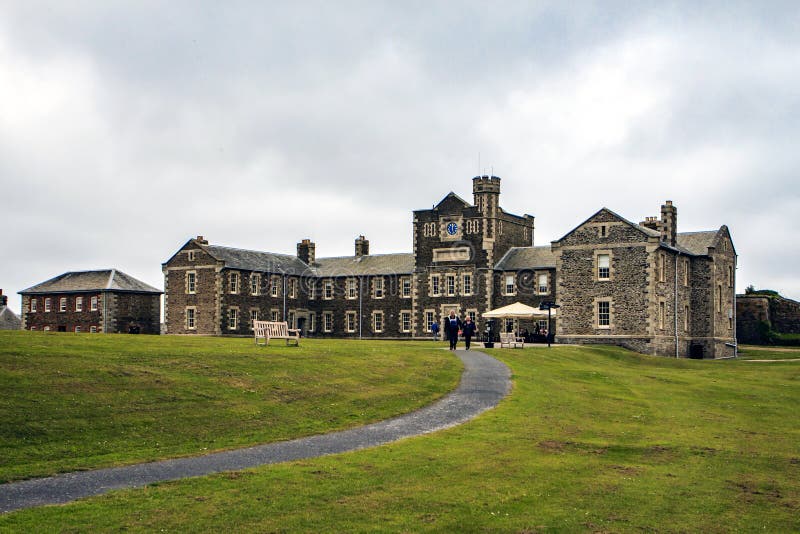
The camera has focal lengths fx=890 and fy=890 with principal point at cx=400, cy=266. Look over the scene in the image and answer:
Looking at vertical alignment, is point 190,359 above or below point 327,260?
below

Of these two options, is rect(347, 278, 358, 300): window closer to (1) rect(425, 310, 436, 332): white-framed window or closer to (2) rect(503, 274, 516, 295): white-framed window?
(1) rect(425, 310, 436, 332): white-framed window

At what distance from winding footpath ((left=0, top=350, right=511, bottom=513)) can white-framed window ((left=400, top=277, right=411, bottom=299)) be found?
50.0 m

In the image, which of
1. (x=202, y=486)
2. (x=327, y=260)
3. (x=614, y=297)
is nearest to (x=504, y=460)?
(x=202, y=486)

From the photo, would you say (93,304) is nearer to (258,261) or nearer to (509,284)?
(258,261)

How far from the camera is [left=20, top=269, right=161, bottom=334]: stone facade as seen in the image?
77250 mm

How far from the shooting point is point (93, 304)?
255 ft

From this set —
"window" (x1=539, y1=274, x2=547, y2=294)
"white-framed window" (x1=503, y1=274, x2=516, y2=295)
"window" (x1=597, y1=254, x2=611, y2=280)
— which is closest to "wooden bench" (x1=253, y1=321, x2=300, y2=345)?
"window" (x1=597, y1=254, x2=611, y2=280)

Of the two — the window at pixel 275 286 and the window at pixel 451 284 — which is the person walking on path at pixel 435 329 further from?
the window at pixel 275 286

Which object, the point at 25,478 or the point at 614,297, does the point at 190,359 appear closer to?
the point at 25,478

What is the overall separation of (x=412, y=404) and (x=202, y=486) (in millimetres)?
11380

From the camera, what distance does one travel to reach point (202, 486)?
14.4 m

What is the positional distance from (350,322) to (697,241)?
32289 millimetres

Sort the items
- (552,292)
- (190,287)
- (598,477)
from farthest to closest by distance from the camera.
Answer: (190,287) → (552,292) → (598,477)

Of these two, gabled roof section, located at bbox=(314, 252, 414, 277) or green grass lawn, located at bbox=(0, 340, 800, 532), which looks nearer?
green grass lawn, located at bbox=(0, 340, 800, 532)
